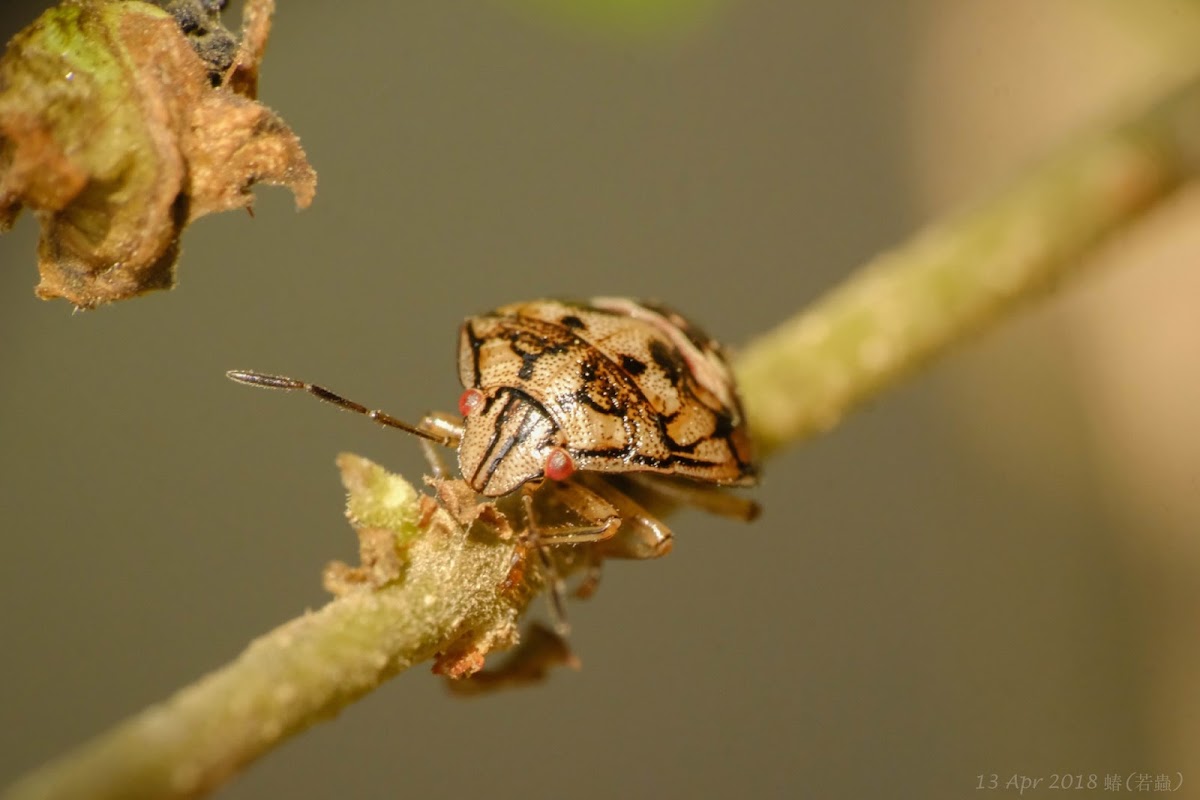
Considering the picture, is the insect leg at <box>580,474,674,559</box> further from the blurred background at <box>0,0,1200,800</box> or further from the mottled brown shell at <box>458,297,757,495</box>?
the blurred background at <box>0,0,1200,800</box>

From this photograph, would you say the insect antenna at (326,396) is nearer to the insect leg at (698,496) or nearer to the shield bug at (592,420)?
the shield bug at (592,420)

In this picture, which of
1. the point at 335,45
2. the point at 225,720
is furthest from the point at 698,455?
the point at 335,45

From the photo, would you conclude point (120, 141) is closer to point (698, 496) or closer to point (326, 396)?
point (326, 396)

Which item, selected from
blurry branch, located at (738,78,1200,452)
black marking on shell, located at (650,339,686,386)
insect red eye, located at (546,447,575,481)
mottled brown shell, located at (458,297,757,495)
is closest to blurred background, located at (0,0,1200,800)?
blurry branch, located at (738,78,1200,452)

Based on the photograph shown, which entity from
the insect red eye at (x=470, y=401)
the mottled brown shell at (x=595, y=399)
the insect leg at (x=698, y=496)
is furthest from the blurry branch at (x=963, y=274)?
the insect red eye at (x=470, y=401)

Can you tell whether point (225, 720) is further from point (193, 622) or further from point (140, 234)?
point (193, 622)

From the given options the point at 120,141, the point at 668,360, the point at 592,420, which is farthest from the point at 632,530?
the point at 120,141
